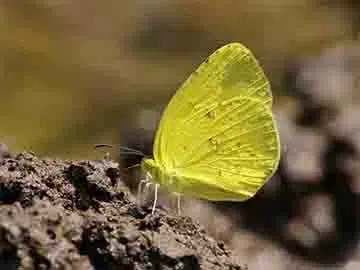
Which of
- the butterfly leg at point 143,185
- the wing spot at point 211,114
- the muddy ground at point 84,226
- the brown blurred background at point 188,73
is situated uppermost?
the wing spot at point 211,114

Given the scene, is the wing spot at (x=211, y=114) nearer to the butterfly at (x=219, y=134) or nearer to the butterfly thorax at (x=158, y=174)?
the butterfly at (x=219, y=134)

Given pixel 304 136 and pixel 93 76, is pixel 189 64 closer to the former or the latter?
pixel 93 76

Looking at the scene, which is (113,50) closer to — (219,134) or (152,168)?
(219,134)

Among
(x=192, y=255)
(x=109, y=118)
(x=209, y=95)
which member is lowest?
(x=109, y=118)

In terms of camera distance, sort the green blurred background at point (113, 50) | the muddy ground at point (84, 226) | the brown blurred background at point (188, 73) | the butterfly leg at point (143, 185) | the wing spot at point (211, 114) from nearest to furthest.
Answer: the muddy ground at point (84, 226) → the butterfly leg at point (143, 185) → the wing spot at point (211, 114) → the brown blurred background at point (188, 73) → the green blurred background at point (113, 50)

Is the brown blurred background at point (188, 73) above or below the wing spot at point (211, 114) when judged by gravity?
below

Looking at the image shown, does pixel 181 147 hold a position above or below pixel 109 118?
above

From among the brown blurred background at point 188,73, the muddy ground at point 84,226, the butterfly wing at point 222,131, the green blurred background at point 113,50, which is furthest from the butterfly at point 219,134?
the green blurred background at point 113,50

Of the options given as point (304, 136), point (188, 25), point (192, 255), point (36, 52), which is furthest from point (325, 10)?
point (192, 255)
